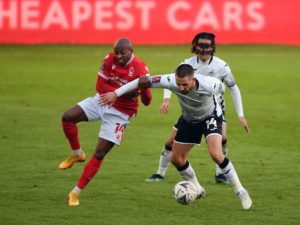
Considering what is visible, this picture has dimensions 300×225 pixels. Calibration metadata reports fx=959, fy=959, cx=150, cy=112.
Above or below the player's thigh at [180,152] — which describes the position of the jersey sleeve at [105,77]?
above

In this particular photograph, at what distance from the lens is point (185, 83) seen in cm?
1340

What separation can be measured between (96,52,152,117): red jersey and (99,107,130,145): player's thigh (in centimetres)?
9

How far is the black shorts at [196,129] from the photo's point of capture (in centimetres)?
1415

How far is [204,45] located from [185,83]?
2.23 metres

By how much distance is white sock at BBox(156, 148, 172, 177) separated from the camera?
1655 cm

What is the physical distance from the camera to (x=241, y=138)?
22.3 meters

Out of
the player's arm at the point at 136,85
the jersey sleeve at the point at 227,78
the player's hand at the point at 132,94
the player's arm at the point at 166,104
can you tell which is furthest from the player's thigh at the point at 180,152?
the jersey sleeve at the point at 227,78

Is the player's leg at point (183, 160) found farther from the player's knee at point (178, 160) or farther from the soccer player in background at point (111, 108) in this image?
the soccer player in background at point (111, 108)

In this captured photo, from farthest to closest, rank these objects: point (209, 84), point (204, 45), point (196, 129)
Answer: point (204, 45) < point (196, 129) < point (209, 84)

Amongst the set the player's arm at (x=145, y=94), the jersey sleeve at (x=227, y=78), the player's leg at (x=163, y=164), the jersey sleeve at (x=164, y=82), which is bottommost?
the player's leg at (x=163, y=164)

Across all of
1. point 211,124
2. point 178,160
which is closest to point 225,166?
point 211,124

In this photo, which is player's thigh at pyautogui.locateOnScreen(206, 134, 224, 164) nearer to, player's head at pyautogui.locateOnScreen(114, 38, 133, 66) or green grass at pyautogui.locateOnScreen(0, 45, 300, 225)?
green grass at pyautogui.locateOnScreen(0, 45, 300, 225)

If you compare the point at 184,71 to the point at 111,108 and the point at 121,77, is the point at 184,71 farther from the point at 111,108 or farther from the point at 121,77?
the point at 111,108

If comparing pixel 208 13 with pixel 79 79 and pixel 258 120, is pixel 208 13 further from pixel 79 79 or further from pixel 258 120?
pixel 258 120
